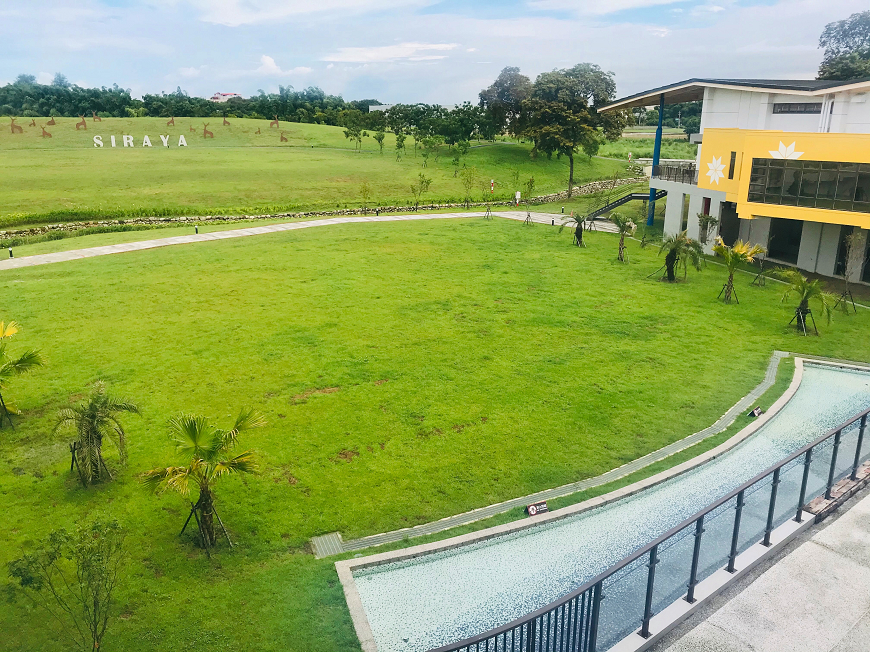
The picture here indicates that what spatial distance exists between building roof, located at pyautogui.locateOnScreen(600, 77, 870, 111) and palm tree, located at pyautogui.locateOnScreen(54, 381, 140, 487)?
29.5m

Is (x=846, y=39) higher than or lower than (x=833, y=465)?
higher

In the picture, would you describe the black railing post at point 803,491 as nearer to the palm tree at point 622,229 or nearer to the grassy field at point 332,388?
the grassy field at point 332,388

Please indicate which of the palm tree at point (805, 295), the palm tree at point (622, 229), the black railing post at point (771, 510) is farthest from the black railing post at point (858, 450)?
the palm tree at point (622, 229)

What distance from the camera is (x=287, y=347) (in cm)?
1783

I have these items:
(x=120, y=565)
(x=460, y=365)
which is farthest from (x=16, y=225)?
(x=120, y=565)

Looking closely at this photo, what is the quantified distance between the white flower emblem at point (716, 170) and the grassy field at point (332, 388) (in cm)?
643

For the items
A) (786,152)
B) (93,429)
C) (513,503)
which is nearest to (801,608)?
(513,503)

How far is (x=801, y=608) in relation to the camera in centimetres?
720

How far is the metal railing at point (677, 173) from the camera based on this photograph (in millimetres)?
33594

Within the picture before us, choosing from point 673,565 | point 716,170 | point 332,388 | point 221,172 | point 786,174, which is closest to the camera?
point 673,565

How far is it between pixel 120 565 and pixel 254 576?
1.90 metres

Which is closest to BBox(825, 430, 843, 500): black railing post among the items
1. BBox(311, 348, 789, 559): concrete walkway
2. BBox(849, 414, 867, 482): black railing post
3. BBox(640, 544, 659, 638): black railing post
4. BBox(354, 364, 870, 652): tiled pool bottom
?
BBox(849, 414, 867, 482): black railing post

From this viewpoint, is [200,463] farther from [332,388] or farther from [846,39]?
[846,39]

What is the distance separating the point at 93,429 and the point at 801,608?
10262mm
